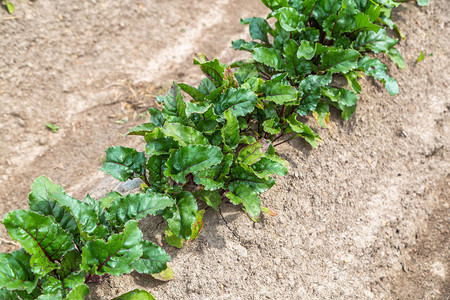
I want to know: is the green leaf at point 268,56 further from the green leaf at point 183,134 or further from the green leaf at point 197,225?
the green leaf at point 197,225

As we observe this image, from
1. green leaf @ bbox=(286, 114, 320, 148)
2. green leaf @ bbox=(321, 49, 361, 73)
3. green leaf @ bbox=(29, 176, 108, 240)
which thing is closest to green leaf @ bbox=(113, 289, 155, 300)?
green leaf @ bbox=(29, 176, 108, 240)

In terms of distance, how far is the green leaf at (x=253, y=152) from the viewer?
2.35 m

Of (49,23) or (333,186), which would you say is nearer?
(333,186)

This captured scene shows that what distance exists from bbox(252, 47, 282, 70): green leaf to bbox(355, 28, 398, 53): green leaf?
717mm

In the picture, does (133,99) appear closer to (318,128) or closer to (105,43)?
(105,43)

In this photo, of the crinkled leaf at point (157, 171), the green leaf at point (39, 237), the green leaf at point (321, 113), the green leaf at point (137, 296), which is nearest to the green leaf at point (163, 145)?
the crinkled leaf at point (157, 171)

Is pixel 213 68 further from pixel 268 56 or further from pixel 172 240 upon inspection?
pixel 172 240

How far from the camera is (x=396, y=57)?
129 inches

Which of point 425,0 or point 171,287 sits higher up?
point 425,0

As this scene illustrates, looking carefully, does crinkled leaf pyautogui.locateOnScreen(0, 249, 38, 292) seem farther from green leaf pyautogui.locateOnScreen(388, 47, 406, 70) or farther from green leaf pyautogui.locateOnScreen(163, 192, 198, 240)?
green leaf pyautogui.locateOnScreen(388, 47, 406, 70)

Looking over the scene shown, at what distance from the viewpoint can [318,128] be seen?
2.96 metres

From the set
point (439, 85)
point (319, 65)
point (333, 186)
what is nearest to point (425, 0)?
point (439, 85)

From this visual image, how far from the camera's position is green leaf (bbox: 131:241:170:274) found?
194 centimetres

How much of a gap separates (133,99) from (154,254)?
2858 millimetres
